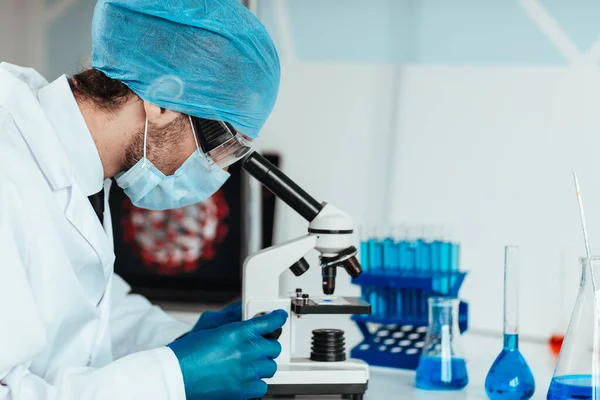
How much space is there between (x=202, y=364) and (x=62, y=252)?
0.96 ft

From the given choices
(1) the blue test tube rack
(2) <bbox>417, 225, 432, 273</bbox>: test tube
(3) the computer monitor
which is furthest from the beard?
(3) the computer monitor

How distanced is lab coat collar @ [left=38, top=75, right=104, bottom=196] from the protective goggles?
0.19 meters

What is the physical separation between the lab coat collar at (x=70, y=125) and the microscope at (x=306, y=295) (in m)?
0.29

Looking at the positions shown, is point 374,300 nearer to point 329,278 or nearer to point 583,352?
point 329,278

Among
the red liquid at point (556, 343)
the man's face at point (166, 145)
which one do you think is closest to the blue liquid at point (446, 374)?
the red liquid at point (556, 343)

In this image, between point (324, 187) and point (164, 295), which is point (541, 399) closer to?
point (324, 187)

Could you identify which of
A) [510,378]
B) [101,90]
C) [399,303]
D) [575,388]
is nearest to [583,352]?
[575,388]

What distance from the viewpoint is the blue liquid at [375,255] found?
1.69 m

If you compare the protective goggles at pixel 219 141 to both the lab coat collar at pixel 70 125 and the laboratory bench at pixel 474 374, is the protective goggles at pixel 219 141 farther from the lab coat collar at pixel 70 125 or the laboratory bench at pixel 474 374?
the laboratory bench at pixel 474 374

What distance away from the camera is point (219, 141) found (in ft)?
4.28

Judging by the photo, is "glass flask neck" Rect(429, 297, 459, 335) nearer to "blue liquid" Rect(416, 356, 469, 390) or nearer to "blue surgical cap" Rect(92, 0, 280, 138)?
"blue liquid" Rect(416, 356, 469, 390)

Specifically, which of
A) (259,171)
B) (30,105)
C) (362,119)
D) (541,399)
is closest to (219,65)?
(259,171)

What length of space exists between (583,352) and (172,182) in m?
0.78

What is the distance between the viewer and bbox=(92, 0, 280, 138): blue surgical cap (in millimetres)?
1195
